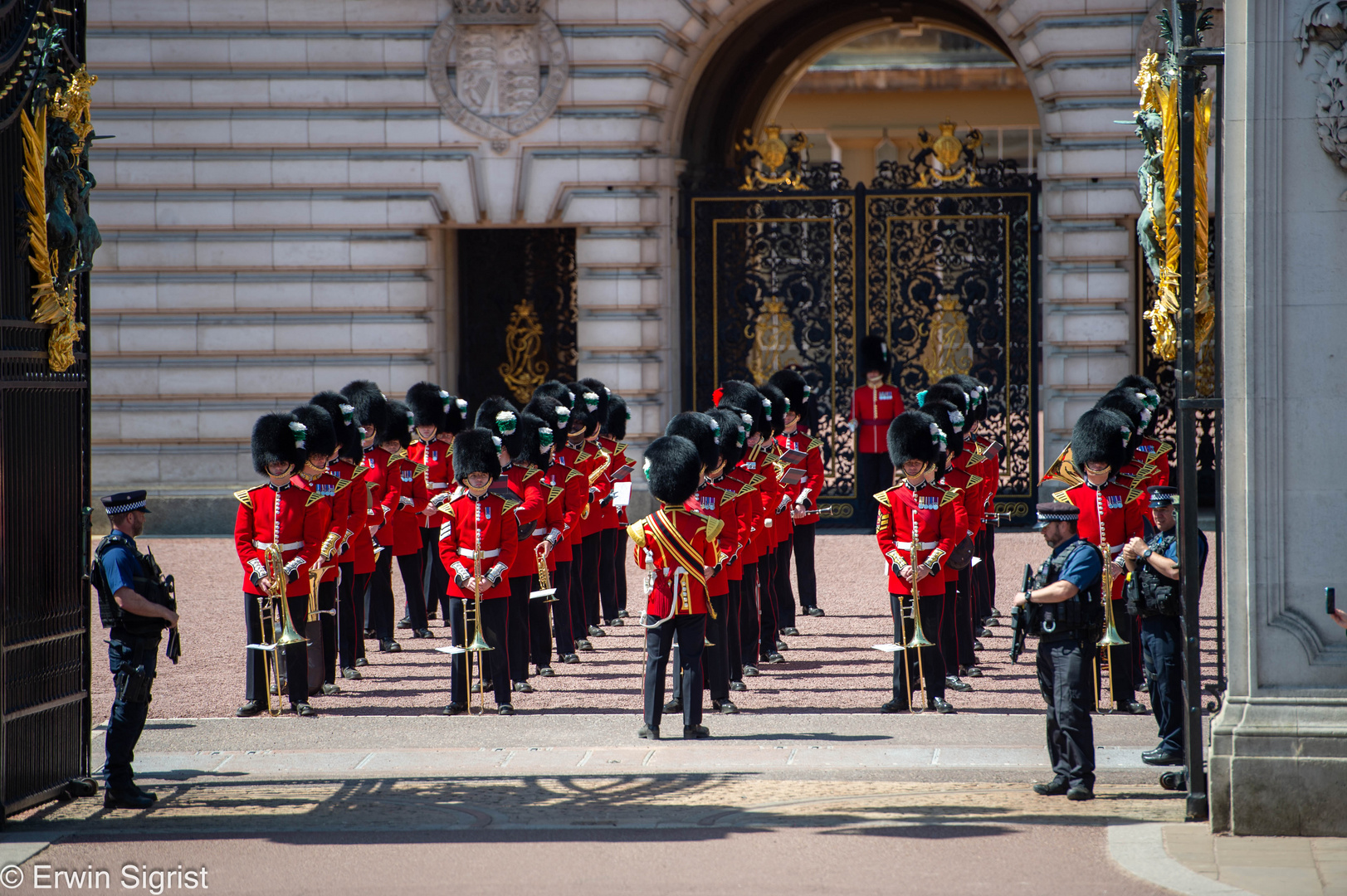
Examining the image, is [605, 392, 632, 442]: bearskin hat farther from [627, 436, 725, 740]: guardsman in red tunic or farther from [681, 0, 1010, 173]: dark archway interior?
[681, 0, 1010, 173]: dark archway interior

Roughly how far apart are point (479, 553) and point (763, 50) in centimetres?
1107

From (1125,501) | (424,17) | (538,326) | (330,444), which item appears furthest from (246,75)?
(1125,501)

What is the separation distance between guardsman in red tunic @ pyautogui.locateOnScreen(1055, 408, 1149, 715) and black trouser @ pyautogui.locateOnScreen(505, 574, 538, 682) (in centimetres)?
302

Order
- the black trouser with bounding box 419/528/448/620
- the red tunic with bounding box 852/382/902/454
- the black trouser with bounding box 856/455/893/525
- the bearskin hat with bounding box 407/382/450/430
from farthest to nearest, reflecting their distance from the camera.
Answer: the black trouser with bounding box 856/455/893/525, the red tunic with bounding box 852/382/902/454, the black trouser with bounding box 419/528/448/620, the bearskin hat with bounding box 407/382/450/430

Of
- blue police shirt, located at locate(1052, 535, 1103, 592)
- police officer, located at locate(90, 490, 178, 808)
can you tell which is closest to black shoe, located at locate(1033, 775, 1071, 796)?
blue police shirt, located at locate(1052, 535, 1103, 592)

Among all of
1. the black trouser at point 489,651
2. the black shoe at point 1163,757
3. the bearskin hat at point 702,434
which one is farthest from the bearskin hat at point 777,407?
the black shoe at point 1163,757

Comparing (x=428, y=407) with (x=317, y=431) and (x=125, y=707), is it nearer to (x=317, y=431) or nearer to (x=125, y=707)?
(x=317, y=431)

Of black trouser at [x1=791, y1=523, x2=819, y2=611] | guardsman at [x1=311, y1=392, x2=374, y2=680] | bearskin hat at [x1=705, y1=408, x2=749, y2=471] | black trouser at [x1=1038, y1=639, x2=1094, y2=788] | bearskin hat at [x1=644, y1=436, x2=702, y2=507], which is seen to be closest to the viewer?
black trouser at [x1=1038, y1=639, x2=1094, y2=788]

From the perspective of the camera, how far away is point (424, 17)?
54.5ft

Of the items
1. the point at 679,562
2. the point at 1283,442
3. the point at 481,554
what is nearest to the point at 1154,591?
the point at 1283,442

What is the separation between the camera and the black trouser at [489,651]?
9594 mm

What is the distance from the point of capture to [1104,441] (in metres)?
9.27

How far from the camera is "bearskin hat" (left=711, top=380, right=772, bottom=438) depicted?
36.9 ft

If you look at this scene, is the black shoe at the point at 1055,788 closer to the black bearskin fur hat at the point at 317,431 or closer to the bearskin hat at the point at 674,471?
the bearskin hat at the point at 674,471
